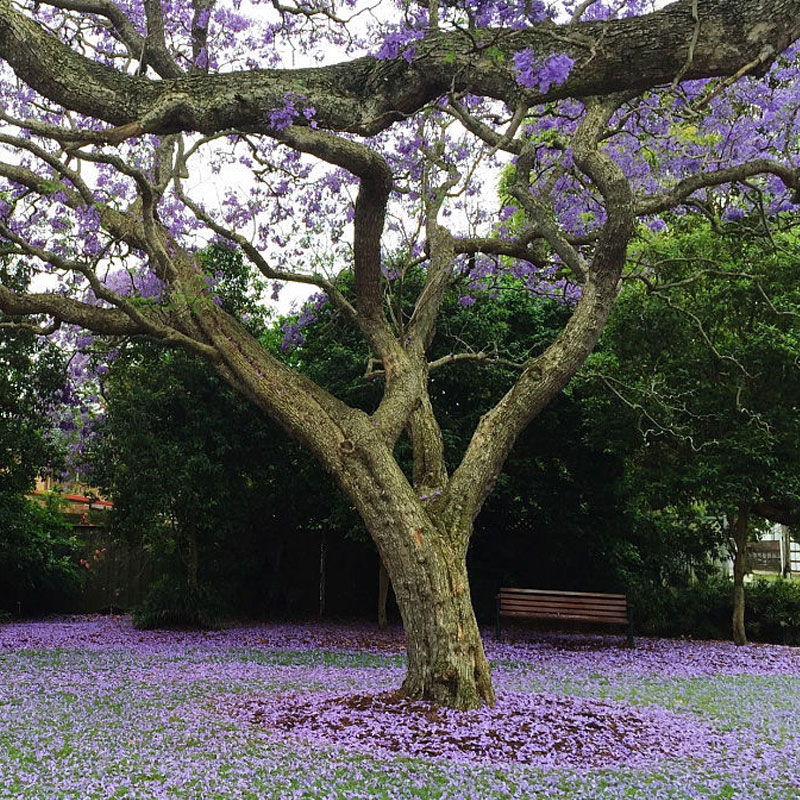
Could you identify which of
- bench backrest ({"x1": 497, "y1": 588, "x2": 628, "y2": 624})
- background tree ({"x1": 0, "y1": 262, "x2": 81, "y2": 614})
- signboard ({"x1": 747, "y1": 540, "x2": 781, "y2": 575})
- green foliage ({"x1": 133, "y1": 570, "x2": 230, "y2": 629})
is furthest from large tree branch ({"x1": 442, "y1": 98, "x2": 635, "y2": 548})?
signboard ({"x1": 747, "y1": 540, "x2": 781, "y2": 575})

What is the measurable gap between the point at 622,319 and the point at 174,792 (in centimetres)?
850

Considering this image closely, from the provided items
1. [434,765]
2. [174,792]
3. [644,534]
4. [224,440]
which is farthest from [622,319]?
[174,792]

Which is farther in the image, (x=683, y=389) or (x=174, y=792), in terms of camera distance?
(x=683, y=389)

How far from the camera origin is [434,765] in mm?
4723

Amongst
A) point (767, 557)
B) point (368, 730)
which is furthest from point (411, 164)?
point (767, 557)

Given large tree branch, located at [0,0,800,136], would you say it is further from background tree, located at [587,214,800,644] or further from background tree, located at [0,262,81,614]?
background tree, located at [0,262,81,614]

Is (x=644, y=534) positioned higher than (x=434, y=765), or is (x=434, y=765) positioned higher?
(x=644, y=534)

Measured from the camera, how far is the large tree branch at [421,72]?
523cm

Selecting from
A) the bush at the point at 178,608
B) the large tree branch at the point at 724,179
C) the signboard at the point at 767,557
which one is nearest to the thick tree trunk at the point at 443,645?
the large tree branch at the point at 724,179

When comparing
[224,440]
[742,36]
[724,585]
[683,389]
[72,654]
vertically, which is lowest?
[72,654]

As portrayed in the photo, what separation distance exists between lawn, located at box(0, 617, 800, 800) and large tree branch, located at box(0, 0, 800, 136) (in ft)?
12.8

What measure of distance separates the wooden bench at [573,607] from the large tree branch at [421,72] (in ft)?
22.8

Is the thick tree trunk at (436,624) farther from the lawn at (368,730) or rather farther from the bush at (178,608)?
the bush at (178,608)

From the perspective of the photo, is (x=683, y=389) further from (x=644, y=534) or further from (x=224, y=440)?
(x=224, y=440)
